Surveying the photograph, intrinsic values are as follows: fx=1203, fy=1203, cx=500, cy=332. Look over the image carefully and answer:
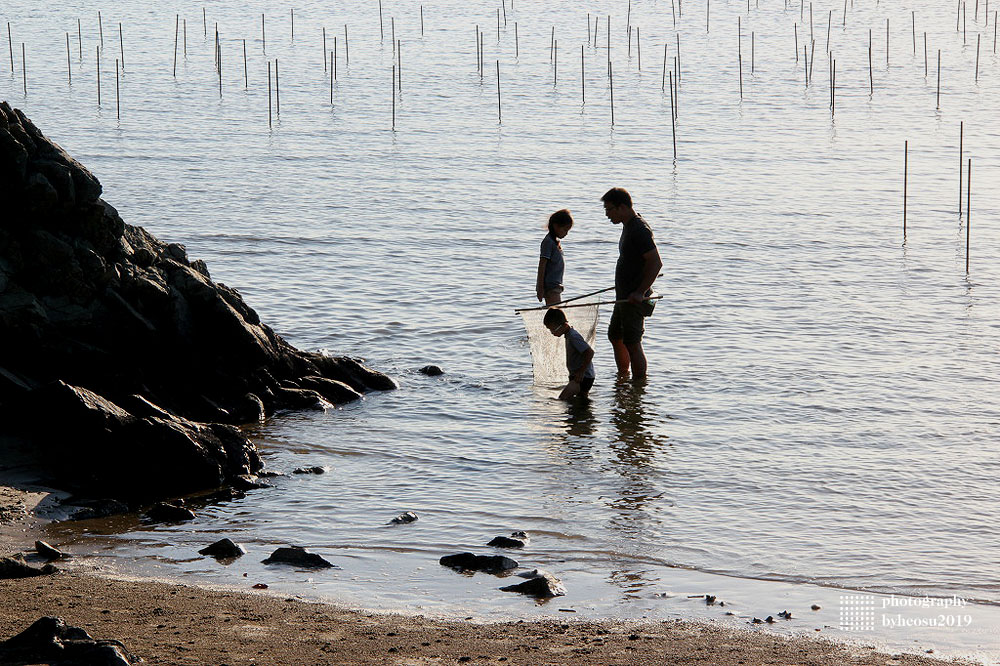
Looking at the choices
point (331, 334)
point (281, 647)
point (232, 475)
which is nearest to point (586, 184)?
point (331, 334)

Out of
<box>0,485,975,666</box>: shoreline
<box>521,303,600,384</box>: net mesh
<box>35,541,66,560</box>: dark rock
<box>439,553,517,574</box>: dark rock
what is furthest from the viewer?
<box>521,303,600,384</box>: net mesh

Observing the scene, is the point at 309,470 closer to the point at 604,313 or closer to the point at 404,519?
the point at 404,519

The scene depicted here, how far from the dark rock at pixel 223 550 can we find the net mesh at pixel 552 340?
169 inches

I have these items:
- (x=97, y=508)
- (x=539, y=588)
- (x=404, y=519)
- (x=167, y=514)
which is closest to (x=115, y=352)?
(x=97, y=508)

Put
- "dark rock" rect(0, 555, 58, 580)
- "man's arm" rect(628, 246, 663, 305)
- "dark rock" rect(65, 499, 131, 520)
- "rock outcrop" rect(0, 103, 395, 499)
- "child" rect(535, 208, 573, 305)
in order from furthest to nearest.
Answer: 1. "man's arm" rect(628, 246, 663, 305)
2. "child" rect(535, 208, 573, 305)
3. "rock outcrop" rect(0, 103, 395, 499)
4. "dark rock" rect(65, 499, 131, 520)
5. "dark rock" rect(0, 555, 58, 580)

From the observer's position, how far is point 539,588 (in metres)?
7.34

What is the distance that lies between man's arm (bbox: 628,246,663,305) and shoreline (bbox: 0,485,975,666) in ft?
16.7

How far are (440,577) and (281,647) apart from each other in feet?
5.39

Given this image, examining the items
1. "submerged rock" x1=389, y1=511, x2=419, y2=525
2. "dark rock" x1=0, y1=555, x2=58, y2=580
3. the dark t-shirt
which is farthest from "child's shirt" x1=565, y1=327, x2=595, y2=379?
"dark rock" x1=0, y1=555, x2=58, y2=580

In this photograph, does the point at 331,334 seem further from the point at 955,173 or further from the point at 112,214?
the point at 955,173

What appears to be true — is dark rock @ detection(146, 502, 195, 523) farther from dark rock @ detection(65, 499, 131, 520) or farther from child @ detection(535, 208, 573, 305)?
child @ detection(535, 208, 573, 305)

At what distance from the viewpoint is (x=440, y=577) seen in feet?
25.1

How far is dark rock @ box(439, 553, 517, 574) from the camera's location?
776 centimetres

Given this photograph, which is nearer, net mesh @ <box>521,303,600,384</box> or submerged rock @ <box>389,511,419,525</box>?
submerged rock @ <box>389,511,419,525</box>
